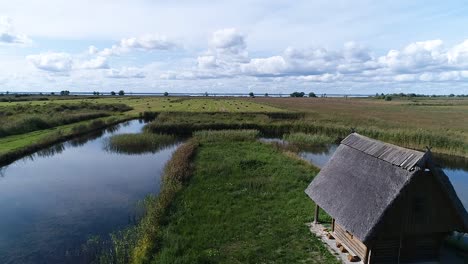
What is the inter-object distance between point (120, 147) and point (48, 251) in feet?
86.6

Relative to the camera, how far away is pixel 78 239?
16.6 meters

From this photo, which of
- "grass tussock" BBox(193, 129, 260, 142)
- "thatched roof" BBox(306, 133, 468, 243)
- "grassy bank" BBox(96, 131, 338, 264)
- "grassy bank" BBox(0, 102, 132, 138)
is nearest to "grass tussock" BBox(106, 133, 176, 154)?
"grass tussock" BBox(193, 129, 260, 142)

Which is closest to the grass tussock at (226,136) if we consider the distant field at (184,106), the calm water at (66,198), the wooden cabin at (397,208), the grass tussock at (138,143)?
the grass tussock at (138,143)

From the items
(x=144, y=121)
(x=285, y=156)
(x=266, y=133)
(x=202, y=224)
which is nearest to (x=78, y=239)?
(x=202, y=224)

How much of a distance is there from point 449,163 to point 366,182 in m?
28.3

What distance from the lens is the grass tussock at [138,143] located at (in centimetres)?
4030


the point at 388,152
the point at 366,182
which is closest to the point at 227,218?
the point at 366,182

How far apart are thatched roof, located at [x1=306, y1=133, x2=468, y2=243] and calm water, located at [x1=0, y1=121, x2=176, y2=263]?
11.9 metres

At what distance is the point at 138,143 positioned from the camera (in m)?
42.9

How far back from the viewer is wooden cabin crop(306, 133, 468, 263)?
11211 mm

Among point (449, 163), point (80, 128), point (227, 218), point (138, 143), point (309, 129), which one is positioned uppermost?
point (309, 129)

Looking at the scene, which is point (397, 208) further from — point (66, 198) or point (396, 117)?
point (396, 117)

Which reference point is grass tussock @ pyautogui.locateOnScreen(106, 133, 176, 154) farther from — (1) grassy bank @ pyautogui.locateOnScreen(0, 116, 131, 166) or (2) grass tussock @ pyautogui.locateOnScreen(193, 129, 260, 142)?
(1) grassy bank @ pyautogui.locateOnScreen(0, 116, 131, 166)

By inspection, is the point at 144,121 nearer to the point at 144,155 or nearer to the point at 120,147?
the point at 120,147
